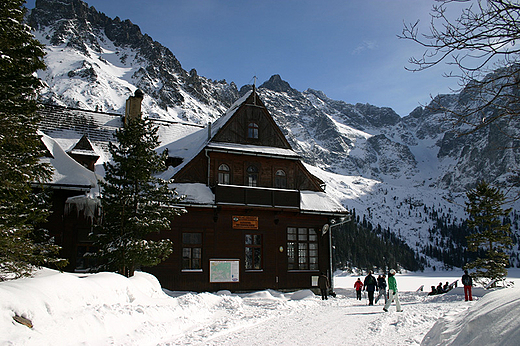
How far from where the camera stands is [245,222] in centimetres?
2564

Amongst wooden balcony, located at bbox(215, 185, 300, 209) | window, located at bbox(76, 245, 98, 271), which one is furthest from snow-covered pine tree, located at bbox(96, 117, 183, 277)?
wooden balcony, located at bbox(215, 185, 300, 209)

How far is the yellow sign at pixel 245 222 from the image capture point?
25.4 m

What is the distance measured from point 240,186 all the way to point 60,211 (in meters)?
9.35

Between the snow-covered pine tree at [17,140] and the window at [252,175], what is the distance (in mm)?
15461

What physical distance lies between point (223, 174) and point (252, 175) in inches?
71.9

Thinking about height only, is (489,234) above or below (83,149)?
below

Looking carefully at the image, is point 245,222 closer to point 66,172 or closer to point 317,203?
point 317,203

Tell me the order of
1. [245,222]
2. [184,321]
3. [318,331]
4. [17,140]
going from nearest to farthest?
1. [318,331]
2. [17,140]
3. [184,321]
4. [245,222]

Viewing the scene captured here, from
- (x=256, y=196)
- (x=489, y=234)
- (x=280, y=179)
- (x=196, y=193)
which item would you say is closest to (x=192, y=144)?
(x=196, y=193)

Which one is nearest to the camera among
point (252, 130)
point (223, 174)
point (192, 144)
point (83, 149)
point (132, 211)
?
point (132, 211)

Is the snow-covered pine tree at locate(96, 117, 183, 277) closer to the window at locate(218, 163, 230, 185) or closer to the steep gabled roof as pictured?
the steep gabled roof

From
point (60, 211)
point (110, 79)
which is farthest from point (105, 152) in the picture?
point (110, 79)

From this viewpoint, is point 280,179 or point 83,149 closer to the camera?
point 83,149

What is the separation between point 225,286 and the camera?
24.6 meters
